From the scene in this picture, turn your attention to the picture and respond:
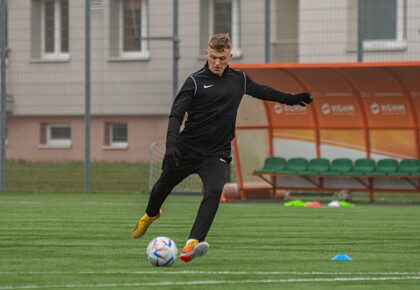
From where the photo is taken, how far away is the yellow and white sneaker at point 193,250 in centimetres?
1044

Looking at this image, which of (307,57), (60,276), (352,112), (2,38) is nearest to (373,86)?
(352,112)

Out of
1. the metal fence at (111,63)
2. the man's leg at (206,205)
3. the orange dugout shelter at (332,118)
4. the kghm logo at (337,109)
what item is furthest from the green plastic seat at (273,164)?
the man's leg at (206,205)

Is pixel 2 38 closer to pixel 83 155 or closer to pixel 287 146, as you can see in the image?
pixel 83 155

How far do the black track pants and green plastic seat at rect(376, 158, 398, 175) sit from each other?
39.3ft

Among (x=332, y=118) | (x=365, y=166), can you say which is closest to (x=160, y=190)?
(x=365, y=166)

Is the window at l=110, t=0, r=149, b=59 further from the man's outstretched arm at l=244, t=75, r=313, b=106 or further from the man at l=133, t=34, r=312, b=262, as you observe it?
the man at l=133, t=34, r=312, b=262

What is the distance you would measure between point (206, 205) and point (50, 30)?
18.9 m

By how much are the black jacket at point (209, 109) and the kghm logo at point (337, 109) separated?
1284cm

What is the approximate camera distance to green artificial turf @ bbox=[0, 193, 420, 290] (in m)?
9.13

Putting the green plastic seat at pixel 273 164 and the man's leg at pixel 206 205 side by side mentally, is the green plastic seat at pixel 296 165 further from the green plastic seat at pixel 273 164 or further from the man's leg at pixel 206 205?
the man's leg at pixel 206 205

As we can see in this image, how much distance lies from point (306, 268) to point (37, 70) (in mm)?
18336

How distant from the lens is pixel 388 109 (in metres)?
23.5

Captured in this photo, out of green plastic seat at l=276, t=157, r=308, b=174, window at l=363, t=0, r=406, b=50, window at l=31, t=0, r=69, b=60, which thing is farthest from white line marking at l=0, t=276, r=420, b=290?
window at l=31, t=0, r=69, b=60

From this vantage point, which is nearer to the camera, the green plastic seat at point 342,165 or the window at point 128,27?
the green plastic seat at point 342,165
